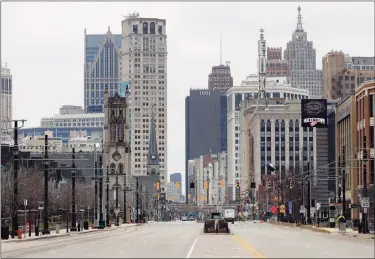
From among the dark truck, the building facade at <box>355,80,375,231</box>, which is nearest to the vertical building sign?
the building facade at <box>355,80,375,231</box>

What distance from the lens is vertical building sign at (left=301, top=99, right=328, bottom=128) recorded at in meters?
183

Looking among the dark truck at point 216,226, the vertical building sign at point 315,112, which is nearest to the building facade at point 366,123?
the vertical building sign at point 315,112

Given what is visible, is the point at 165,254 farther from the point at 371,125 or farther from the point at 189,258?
the point at 371,125

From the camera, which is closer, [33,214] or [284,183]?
[33,214]

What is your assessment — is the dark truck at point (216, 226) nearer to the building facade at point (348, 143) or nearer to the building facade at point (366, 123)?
the building facade at point (366, 123)

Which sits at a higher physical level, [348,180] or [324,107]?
[324,107]

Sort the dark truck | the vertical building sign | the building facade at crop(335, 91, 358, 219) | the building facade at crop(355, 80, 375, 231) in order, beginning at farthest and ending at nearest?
the vertical building sign, the building facade at crop(335, 91, 358, 219), the building facade at crop(355, 80, 375, 231), the dark truck

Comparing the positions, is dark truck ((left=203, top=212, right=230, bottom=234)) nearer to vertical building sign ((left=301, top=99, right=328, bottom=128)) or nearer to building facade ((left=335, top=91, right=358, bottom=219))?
building facade ((left=335, top=91, right=358, bottom=219))

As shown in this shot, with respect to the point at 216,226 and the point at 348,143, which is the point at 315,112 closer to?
the point at 348,143

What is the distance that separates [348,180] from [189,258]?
387 feet

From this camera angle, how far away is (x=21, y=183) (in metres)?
118

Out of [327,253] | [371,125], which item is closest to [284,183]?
[371,125]

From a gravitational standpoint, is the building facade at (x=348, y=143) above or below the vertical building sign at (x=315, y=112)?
below

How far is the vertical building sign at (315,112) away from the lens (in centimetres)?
18325
